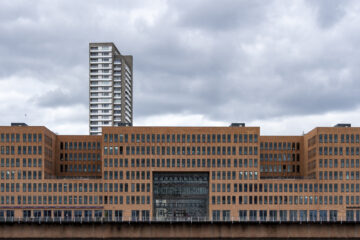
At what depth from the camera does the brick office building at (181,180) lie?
546ft

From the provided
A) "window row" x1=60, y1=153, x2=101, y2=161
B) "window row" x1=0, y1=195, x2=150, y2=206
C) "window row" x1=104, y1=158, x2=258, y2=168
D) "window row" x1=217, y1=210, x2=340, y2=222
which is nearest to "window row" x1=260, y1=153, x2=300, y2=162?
"window row" x1=104, y1=158, x2=258, y2=168

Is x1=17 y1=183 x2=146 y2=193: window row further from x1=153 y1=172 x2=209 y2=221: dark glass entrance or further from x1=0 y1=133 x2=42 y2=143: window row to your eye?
x1=0 y1=133 x2=42 y2=143: window row

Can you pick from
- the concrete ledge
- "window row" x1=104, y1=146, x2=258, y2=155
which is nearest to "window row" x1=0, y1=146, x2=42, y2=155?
"window row" x1=104, y1=146, x2=258, y2=155

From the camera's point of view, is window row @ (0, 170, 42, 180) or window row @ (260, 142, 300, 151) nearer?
window row @ (0, 170, 42, 180)

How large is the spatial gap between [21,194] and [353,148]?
88.9 m

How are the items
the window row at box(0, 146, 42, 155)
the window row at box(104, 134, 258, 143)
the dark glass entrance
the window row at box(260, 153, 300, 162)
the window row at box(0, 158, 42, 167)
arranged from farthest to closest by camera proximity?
1. the window row at box(260, 153, 300, 162)
2. the window row at box(104, 134, 258, 143)
3. the dark glass entrance
4. the window row at box(0, 146, 42, 155)
5. the window row at box(0, 158, 42, 167)

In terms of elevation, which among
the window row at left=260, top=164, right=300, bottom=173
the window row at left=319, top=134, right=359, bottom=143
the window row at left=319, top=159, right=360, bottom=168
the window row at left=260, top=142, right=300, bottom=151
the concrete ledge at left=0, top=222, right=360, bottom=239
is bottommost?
the concrete ledge at left=0, top=222, right=360, bottom=239

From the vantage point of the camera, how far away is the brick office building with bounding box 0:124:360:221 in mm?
166375

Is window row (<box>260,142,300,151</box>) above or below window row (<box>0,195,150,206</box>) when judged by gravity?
above

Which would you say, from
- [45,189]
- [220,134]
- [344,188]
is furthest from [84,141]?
[344,188]

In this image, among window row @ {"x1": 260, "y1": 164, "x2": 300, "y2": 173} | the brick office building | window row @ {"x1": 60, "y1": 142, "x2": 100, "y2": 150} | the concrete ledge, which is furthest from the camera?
window row @ {"x1": 260, "y1": 164, "x2": 300, "y2": 173}

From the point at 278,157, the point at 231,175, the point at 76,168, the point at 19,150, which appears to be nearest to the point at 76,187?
the point at 19,150

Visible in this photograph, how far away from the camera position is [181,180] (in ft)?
559

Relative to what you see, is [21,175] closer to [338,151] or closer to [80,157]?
[80,157]
